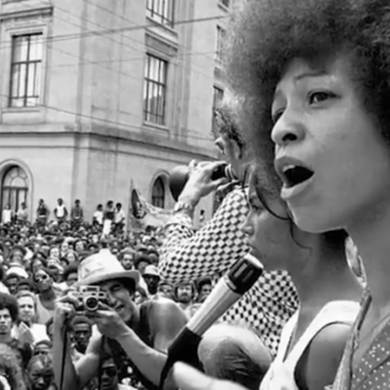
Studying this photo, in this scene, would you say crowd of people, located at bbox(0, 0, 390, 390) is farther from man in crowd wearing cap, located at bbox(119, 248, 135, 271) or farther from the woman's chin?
man in crowd wearing cap, located at bbox(119, 248, 135, 271)

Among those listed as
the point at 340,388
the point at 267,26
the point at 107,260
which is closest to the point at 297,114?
the point at 267,26

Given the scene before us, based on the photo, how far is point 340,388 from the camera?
121 centimetres

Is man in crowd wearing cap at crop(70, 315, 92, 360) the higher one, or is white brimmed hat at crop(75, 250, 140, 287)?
white brimmed hat at crop(75, 250, 140, 287)

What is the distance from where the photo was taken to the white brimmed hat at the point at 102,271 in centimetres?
357

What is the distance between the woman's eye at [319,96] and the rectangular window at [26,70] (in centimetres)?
2145

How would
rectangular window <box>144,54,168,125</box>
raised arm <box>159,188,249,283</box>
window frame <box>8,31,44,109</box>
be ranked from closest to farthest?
raised arm <box>159,188,249,283</box>
window frame <box>8,31,44,109</box>
rectangular window <box>144,54,168,125</box>

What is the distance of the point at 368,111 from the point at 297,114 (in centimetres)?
12

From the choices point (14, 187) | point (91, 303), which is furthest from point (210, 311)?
point (14, 187)

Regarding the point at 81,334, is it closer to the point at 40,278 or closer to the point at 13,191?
the point at 40,278

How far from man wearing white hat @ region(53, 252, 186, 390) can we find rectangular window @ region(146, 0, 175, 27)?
21.7m

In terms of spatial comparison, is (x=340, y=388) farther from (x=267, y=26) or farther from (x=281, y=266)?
(x=267, y=26)

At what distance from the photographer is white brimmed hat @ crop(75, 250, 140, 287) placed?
3.57 metres

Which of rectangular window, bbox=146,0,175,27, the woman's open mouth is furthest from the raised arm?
rectangular window, bbox=146,0,175,27

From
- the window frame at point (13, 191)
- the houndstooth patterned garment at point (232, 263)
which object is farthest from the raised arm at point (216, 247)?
the window frame at point (13, 191)
